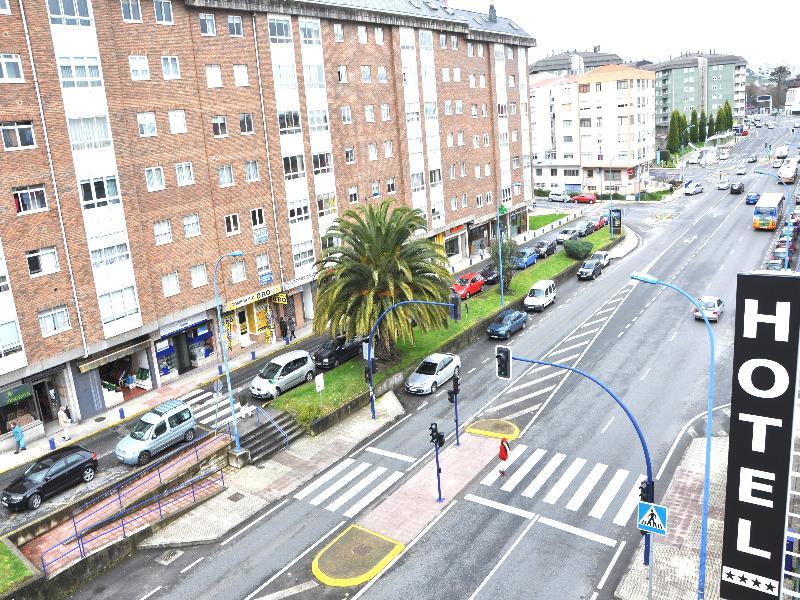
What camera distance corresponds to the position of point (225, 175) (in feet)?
151

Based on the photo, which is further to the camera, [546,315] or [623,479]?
[546,315]

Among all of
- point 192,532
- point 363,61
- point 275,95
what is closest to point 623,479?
point 192,532

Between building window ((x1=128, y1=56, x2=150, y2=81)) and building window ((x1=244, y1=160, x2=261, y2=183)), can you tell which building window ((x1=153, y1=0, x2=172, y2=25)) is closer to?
building window ((x1=128, y1=56, x2=150, y2=81))

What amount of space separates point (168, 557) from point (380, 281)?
63.1 ft

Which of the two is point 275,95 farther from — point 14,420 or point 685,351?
point 685,351

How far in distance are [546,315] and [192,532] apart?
33110 millimetres

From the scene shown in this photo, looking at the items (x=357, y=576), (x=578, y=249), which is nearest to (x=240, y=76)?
(x=357, y=576)

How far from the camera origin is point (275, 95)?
48.5 m

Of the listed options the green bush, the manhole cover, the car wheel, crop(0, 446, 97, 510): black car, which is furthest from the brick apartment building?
the green bush

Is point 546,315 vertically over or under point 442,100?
under

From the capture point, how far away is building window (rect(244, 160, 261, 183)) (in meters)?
47.1

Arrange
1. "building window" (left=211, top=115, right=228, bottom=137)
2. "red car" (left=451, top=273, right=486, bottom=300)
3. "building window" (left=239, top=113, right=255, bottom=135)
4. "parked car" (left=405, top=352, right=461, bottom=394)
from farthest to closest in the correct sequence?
"red car" (left=451, top=273, right=486, bottom=300)
"building window" (left=239, top=113, right=255, bottom=135)
"building window" (left=211, top=115, right=228, bottom=137)
"parked car" (left=405, top=352, right=461, bottom=394)

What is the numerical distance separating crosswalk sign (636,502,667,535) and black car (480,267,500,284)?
130ft

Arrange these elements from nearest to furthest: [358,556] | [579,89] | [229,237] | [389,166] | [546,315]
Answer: [358,556] → [229,237] → [546,315] → [389,166] → [579,89]
